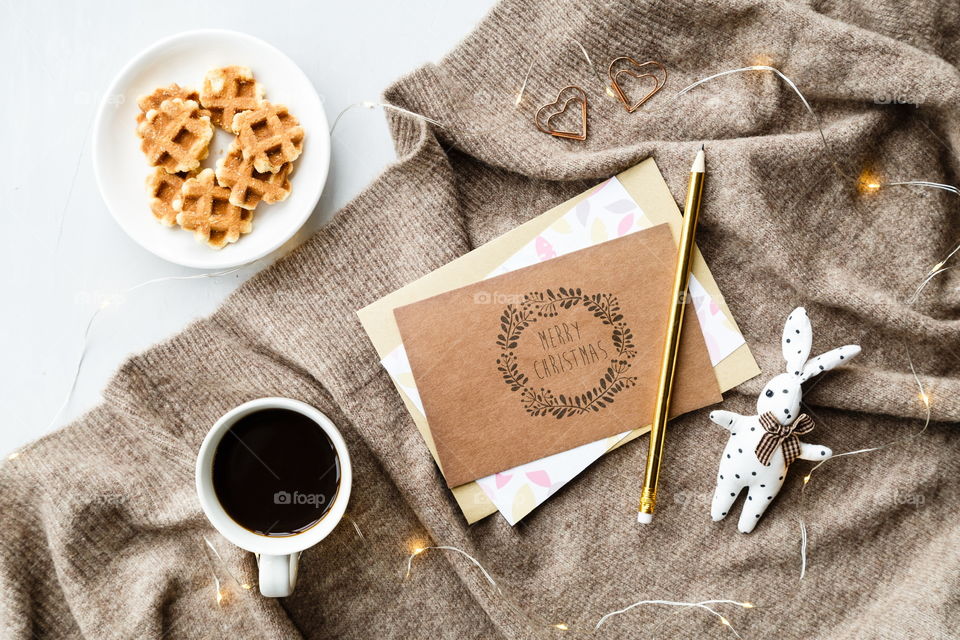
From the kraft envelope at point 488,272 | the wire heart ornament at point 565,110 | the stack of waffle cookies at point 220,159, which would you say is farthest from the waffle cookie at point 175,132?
the wire heart ornament at point 565,110

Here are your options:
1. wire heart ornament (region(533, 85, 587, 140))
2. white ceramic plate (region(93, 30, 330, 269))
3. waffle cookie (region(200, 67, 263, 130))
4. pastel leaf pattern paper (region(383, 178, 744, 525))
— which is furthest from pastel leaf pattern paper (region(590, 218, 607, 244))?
waffle cookie (region(200, 67, 263, 130))

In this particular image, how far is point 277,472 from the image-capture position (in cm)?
69

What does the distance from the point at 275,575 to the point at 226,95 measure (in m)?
0.55

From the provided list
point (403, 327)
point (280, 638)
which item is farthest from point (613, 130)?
point (280, 638)

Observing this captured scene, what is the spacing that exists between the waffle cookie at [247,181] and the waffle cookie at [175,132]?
0.03 metres

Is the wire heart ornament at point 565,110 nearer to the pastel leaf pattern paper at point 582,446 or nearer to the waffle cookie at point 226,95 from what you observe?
the pastel leaf pattern paper at point 582,446

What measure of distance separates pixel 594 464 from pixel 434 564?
0.75ft

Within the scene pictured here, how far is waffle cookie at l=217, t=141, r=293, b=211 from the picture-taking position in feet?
2.51

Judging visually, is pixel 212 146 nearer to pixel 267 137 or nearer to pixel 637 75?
pixel 267 137

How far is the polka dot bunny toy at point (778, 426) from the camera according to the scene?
693 mm

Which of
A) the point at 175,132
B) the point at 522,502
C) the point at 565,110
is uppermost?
the point at 175,132

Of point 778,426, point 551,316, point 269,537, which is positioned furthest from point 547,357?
point 269,537

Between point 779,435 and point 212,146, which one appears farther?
point 212,146

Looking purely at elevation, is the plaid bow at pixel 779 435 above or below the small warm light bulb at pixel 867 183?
below
